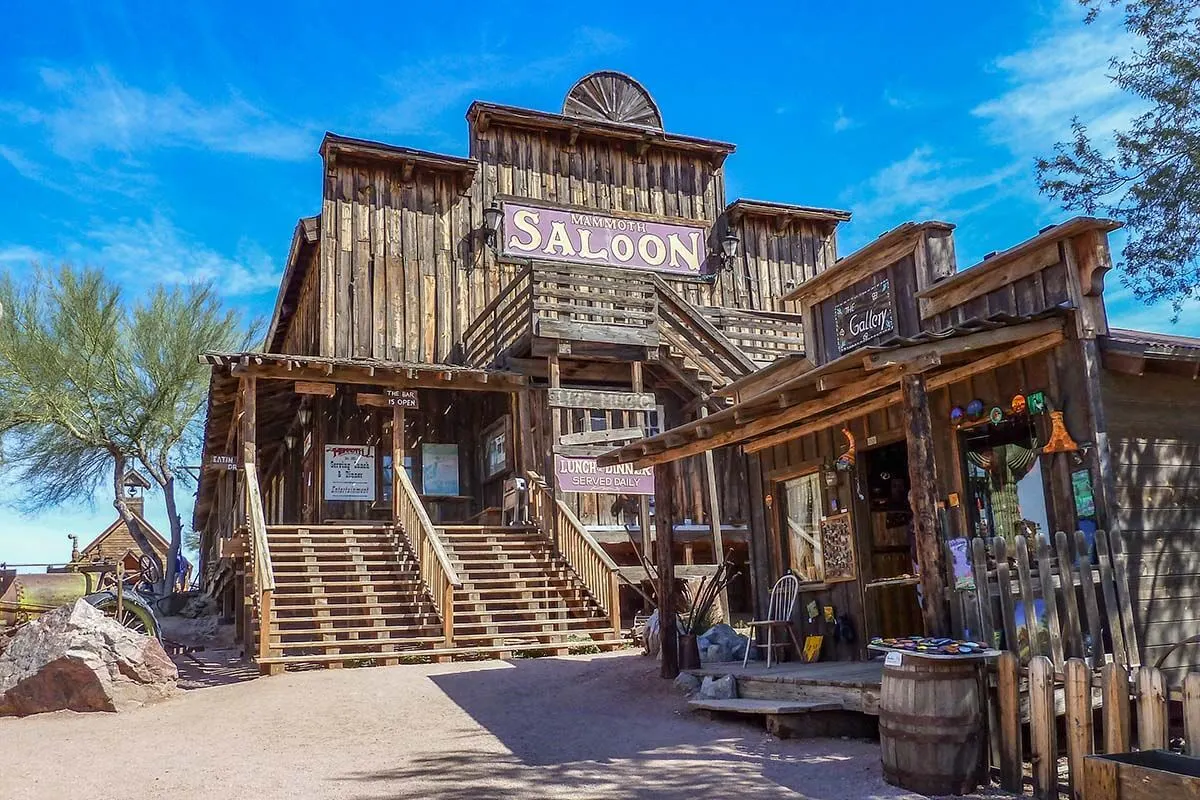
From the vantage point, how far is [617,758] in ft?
23.8

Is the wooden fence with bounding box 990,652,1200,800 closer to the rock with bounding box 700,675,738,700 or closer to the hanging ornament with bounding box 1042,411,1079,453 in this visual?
the hanging ornament with bounding box 1042,411,1079,453

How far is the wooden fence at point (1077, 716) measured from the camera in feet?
16.9

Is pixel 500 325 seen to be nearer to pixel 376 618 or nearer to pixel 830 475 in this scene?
pixel 376 618

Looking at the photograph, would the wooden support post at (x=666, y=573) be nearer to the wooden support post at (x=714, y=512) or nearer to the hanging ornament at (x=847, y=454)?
the hanging ornament at (x=847, y=454)

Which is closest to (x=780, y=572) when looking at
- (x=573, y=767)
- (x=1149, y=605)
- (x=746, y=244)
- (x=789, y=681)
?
(x=789, y=681)

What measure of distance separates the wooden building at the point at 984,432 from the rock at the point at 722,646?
775 millimetres

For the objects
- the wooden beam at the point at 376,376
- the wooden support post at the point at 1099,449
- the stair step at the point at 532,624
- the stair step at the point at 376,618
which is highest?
the wooden beam at the point at 376,376

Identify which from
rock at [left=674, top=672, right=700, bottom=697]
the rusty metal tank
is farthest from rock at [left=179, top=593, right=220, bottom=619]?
rock at [left=674, top=672, right=700, bottom=697]

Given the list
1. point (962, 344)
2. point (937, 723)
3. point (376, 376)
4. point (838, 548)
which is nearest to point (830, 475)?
point (838, 548)

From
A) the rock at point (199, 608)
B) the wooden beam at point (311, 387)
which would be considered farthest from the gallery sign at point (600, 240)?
the rock at point (199, 608)

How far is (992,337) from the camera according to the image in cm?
773

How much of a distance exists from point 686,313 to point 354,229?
656cm

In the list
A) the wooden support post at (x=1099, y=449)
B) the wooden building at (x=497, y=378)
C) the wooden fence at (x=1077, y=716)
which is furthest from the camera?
the wooden building at (x=497, y=378)

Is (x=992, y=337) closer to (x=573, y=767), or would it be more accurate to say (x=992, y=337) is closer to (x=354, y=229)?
(x=573, y=767)
